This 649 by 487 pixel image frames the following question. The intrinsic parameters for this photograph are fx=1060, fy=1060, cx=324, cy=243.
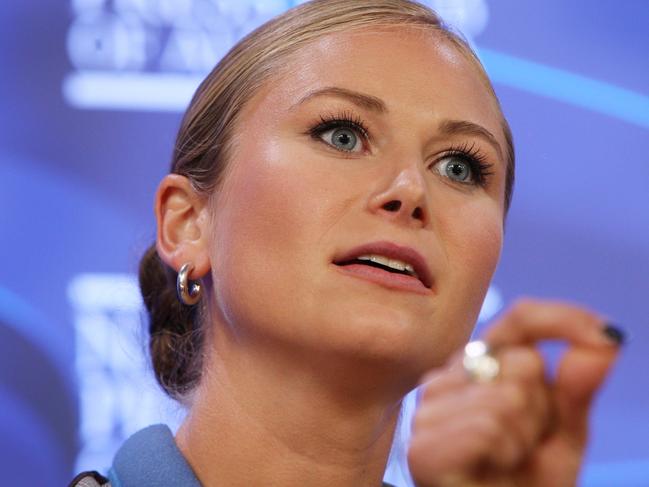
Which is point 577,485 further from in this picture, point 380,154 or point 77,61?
point 77,61

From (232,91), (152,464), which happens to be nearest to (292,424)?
(152,464)

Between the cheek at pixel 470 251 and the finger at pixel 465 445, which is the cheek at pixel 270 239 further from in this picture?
the finger at pixel 465 445

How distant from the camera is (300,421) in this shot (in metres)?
1.09

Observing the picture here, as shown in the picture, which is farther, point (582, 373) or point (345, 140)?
point (345, 140)

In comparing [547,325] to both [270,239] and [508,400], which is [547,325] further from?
[270,239]

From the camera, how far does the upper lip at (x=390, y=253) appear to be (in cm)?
99

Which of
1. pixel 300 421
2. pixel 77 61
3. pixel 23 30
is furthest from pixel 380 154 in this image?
pixel 23 30

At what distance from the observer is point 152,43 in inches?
70.6

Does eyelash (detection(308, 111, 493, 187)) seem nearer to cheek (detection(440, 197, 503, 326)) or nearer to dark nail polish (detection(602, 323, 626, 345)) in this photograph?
cheek (detection(440, 197, 503, 326))

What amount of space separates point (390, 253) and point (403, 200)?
0.05 m

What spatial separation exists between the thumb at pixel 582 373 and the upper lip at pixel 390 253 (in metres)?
0.30

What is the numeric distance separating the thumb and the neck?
34 centimetres

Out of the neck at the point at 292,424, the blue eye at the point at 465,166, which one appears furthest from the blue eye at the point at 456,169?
the neck at the point at 292,424

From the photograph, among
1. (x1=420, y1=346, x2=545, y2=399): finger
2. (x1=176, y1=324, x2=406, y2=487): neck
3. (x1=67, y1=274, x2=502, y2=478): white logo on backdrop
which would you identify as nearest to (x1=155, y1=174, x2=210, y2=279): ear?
(x1=176, y1=324, x2=406, y2=487): neck
